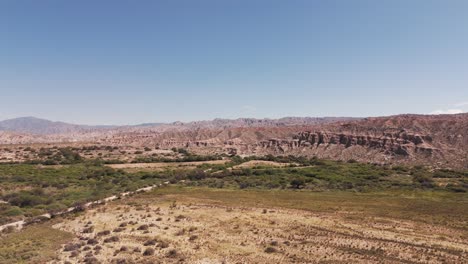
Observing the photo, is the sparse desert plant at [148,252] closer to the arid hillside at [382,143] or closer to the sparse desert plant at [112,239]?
the sparse desert plant at [112,239]

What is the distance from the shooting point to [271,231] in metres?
28.3

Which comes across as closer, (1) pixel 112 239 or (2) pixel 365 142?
(1) pixel 112 239

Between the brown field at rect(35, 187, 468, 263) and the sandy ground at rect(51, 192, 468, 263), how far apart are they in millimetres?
65

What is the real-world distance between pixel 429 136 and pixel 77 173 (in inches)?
4739

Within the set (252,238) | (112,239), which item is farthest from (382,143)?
(112,239)

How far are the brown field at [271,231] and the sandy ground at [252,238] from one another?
6cm

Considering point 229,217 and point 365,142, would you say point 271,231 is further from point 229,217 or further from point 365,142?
point 365,142

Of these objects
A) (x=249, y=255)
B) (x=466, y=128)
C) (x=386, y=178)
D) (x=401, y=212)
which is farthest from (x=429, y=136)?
(x=249, y=255)

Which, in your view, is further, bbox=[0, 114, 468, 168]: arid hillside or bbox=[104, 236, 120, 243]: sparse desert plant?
bbox=[0, 114, 468, 168]: arid hillside

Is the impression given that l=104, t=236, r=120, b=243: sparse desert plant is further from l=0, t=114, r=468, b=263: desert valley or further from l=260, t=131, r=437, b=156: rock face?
l=260, t=131, r=437, b=156: rock face

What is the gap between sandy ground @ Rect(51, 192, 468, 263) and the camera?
22.0m

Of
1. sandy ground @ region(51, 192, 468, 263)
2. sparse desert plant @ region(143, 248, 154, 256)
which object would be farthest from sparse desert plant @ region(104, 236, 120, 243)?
sparse desert plant @ region(143, 248, 154, 256)

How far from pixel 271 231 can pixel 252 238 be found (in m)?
2.58

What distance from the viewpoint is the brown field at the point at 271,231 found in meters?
22.3
